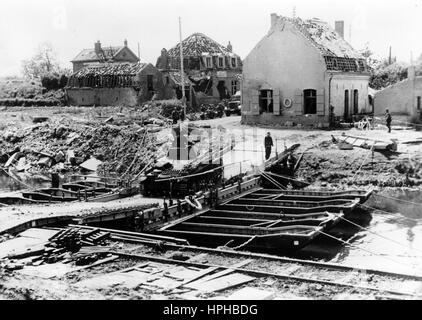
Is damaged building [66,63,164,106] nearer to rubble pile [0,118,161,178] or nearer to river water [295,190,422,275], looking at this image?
rubble pile [0,118,161,178]

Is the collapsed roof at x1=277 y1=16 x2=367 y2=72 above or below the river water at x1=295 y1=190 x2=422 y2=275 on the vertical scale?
above

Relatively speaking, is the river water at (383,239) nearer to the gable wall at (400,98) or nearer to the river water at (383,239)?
the river water at (383,239)

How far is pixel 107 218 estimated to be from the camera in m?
19.1

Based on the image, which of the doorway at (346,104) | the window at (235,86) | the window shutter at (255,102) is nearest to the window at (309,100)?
the doorway at (346,104)

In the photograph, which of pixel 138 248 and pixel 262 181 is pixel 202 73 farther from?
pixel 138 248

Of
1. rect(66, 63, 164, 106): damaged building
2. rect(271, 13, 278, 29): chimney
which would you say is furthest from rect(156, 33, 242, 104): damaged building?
rect(271, 13, 278, 29): chimney

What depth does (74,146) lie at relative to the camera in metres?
40.0

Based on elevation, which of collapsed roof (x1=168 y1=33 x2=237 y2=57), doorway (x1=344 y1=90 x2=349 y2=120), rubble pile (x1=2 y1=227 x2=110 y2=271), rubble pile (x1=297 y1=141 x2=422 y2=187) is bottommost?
rubble pile (x1=2 y1=227 x2=110 y2=271)

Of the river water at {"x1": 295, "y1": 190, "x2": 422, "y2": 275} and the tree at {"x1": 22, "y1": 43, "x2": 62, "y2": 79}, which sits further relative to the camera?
the tree at {"x1": 22, "y1": 43, "x2": 62, "y2": 79}

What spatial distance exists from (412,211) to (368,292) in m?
12.4

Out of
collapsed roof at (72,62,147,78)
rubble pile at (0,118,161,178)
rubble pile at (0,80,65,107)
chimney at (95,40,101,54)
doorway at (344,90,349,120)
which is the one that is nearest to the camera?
rubble pile at (0,118,161,178)

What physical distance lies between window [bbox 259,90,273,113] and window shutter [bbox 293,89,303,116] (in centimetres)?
232

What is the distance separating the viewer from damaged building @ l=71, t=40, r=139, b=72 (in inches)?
2899

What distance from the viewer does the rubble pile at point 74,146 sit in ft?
118
